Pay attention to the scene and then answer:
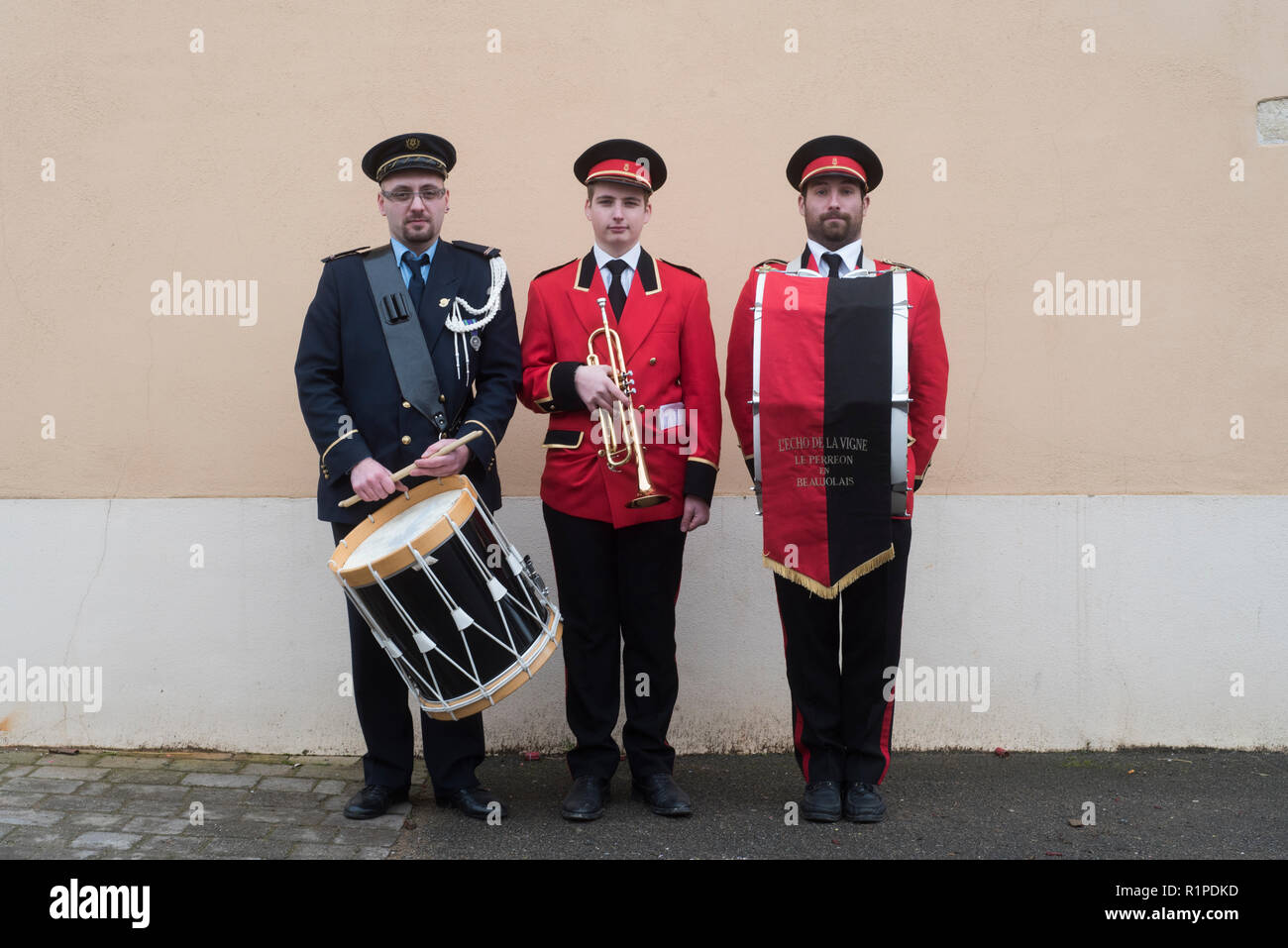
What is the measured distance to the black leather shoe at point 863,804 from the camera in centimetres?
371

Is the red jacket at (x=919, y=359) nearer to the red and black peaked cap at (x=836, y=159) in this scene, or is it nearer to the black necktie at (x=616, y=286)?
the red and black peaked cap at (x=836, y=159)

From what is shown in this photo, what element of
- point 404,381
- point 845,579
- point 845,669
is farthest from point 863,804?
point 404,381

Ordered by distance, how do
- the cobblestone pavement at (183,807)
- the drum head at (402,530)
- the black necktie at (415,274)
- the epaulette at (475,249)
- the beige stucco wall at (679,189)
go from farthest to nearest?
the beige stucco wall at (679,189) → the epaulette at (475,249) → the black necktie at (415,274) → the cobblestone pavement at (183,807) → the drum head at (402,530)

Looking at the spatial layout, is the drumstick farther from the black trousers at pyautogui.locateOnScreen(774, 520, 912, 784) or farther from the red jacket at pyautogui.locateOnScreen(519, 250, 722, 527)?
the black trousers at pyautogui.locateOnScreen(774, 520, 912, 784)

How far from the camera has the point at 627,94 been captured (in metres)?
4.44

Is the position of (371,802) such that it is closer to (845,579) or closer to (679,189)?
(845,579)

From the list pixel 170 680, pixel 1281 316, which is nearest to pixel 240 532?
pixel 170 680

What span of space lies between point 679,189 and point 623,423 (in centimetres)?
128

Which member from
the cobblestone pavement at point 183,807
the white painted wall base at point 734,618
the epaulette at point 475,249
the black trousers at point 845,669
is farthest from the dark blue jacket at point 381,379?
the black trousers at point 845,669

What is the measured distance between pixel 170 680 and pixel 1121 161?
422cm

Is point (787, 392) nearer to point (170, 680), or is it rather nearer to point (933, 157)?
point (933, 157)

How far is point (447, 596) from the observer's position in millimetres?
3221

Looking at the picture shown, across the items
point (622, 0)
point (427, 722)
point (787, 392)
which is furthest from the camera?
point (622, 0)

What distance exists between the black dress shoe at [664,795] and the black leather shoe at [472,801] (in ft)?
1.52
